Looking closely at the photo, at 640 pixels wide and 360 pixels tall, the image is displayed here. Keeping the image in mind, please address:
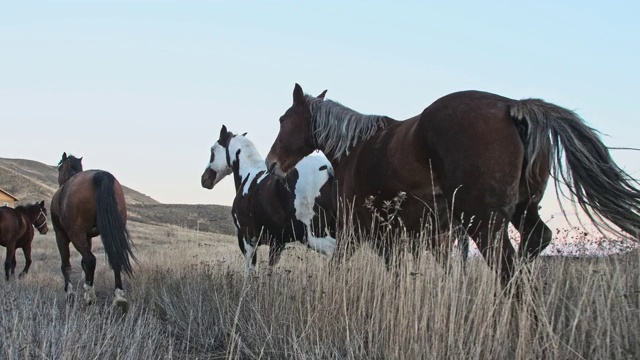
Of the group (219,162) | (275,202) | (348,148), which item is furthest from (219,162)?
(348,148)

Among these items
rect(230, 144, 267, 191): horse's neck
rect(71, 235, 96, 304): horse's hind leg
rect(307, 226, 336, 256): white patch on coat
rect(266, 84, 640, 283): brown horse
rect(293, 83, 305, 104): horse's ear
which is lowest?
rect(71, 235, 96, 304): horse's hind leg

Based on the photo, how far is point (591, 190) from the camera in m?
3.86

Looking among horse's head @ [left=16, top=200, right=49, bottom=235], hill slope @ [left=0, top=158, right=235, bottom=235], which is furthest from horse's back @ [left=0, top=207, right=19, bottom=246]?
hill slope @ [left=0, top=158, right=235, bottom=235]

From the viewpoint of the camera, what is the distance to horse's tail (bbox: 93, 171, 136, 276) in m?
8.17

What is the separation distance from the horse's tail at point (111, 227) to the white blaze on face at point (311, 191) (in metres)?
2.33

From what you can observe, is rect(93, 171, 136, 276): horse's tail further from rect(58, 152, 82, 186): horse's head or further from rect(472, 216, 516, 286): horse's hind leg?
rect(472, 216, 516, 286): horse's hind leg

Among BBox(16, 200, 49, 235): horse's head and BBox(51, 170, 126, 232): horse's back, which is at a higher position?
BBox(51, 170, 126, 232): horse's back

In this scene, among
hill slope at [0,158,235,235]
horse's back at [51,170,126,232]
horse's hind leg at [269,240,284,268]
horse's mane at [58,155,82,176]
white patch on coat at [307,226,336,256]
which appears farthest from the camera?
hill slope at [0,158,235,235]

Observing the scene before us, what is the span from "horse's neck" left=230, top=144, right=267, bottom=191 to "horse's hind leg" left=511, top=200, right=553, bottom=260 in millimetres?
6182

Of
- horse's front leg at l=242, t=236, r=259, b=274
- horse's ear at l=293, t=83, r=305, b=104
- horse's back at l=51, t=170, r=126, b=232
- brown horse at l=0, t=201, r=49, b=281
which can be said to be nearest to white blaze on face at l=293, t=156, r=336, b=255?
horse's front leg at l=242, t=236, r=259, b=274

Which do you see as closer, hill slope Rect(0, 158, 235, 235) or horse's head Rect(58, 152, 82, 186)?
horse's head Rect(58, 152, 82, 186)

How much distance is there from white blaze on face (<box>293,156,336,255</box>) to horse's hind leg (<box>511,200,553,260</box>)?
3881mm

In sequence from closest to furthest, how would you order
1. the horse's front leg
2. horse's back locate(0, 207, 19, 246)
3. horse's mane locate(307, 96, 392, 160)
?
1. horse's mane locate(307, 96, 392, 160)
2. the horse's front leg
3. horse's back locate(0, 207, 19, 246)

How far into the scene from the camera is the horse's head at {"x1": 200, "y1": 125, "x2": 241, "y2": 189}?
36.4ft
